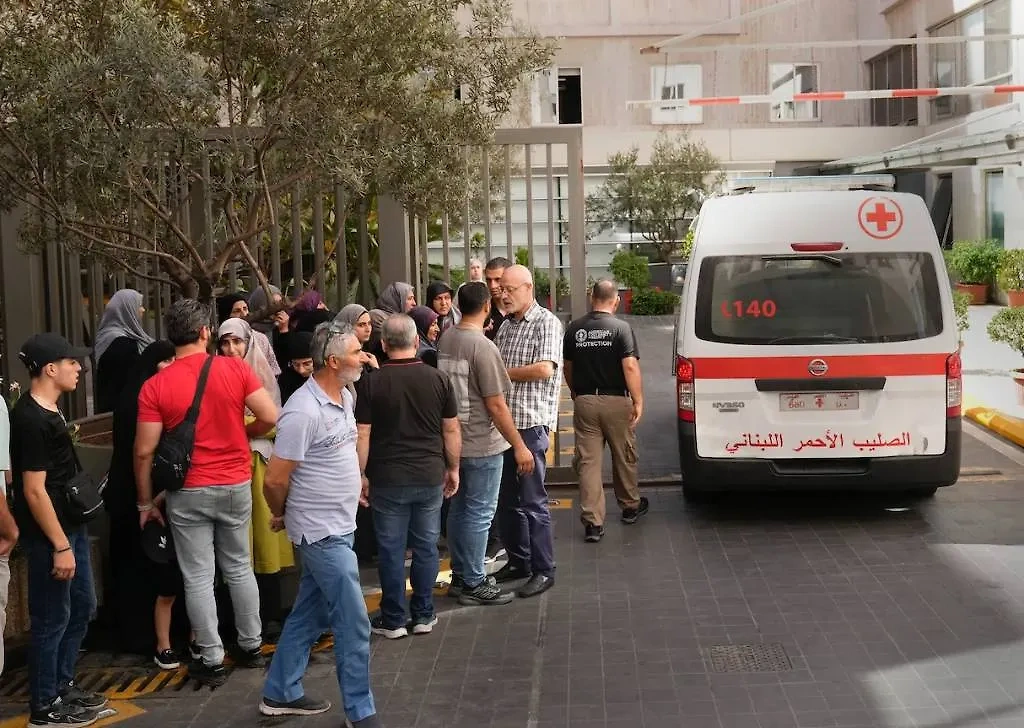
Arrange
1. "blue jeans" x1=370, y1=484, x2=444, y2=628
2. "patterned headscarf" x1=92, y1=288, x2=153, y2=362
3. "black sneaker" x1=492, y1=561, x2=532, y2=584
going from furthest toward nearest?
"patterned headscarf" x1=92, y1=288, x2=153, y2=362, "black sneaker" x1=492, y1=561, x2=532, y2=584, "blue jeans" x1=370, y1=484, x2=444, y2=628

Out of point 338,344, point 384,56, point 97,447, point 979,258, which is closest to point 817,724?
point 338,344

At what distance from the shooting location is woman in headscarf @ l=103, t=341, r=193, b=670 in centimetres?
645

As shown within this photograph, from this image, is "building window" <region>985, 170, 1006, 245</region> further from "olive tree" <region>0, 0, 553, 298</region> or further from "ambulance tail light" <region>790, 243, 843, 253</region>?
"olive tree" <region>0, 0, 553, 298</region>

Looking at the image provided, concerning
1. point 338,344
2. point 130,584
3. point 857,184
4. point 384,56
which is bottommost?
point 130,584

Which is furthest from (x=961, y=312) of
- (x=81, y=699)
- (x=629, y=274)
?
(x=629, y=274)

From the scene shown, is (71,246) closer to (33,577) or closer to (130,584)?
(130,584)

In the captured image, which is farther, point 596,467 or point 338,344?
point 596,467

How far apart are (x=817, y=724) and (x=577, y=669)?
1.27 metres

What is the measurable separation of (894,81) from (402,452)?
30542 mm

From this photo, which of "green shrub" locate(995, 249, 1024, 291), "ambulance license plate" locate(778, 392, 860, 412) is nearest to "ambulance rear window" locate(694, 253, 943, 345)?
"ambulance license plate" locate(778, 392, 860, 412)

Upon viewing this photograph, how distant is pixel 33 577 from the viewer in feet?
18.5

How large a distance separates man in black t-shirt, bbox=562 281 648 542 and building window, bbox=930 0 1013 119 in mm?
18969

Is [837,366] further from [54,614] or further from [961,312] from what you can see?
[961,312]

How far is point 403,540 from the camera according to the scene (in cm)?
691
